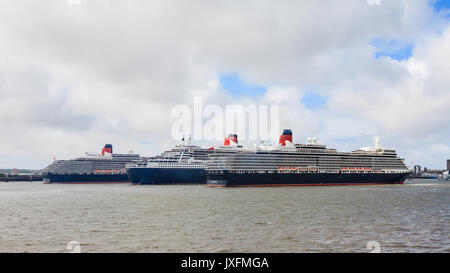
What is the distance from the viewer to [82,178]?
476 feet

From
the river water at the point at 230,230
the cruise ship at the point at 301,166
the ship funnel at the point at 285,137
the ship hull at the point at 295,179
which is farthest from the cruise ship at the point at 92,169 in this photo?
the river water at the point at 230,230

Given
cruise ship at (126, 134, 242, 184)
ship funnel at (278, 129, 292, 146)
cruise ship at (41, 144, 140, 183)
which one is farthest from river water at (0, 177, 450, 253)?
cruise ship at (41, 144, 140, 183)

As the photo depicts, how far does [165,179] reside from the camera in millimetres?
115250

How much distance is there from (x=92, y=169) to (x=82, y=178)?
7346 millimetres

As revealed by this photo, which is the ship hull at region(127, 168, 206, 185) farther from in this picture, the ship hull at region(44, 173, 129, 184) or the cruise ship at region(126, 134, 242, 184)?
the ship hull at region(44, 173, 129, 184)

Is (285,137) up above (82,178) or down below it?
above

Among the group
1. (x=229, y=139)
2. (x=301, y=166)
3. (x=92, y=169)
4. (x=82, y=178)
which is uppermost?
(x=229, y=139)

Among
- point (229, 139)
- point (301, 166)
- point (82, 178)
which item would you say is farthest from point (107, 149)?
point (301, 166)

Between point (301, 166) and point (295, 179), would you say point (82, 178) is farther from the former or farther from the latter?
point (295, 179)

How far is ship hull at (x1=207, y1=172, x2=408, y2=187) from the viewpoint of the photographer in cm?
9088

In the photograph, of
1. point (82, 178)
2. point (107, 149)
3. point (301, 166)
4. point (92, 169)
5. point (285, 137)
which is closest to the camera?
point (301, 166)

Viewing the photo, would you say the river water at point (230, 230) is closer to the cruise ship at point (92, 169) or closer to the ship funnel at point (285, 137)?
the ship funnel at point (285, 137)

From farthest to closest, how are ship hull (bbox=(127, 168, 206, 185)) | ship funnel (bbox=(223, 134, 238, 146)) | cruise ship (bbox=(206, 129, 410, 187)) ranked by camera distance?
ship funnel (bbox=(223, 134, 238, 146))
ship hull (bbox=(127, 168, 206, 185))
cruise ship (bbox=(206, 129, 410, 187))
